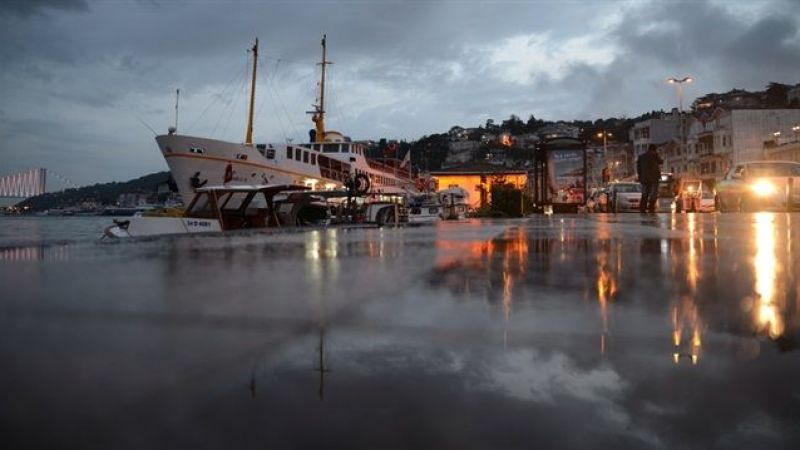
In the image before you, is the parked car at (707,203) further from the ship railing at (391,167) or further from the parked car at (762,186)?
the ship railing at (391,167)

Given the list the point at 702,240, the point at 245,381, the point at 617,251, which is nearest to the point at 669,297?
the point at 245,381

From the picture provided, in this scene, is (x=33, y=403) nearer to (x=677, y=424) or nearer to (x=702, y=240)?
(x=677, y=424)

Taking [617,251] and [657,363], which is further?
[617,251]

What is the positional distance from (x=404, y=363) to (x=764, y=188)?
58.5ft

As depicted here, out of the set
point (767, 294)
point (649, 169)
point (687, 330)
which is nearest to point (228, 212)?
point (649, 169)

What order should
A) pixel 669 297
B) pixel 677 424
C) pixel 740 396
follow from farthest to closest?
pixel 669 297 < pixel 740 396 < pixel 677 424

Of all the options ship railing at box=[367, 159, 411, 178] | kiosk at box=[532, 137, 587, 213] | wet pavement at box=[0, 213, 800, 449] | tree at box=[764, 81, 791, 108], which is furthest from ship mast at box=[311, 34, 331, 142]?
tree at box=[764, 81, 791, 108]

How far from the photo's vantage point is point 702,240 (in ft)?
18.9

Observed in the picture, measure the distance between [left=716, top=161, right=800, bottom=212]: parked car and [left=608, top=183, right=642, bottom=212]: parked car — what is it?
27.4ft

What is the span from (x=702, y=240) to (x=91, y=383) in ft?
19.1

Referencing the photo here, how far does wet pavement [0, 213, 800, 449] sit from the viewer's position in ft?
3.50

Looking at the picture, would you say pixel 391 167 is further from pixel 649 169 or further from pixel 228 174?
pixel 649 169

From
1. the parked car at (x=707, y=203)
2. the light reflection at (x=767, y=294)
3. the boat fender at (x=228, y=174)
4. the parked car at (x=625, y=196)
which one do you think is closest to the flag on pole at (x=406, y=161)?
the boat fender at (x=228, y=174)

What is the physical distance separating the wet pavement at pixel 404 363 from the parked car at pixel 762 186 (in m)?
15.5
